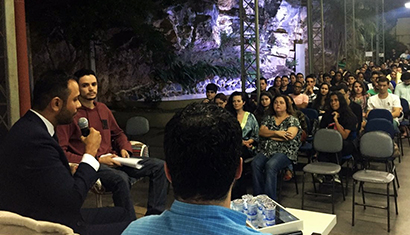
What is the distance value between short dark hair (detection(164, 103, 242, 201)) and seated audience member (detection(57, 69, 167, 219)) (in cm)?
205

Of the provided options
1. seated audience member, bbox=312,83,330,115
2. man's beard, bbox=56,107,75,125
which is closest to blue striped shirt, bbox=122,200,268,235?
man's beard, bbox=56,107,75,125

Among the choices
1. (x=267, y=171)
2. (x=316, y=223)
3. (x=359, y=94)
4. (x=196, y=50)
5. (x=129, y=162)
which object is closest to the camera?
(x=316, y=223)

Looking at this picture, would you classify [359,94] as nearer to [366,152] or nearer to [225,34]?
[366,152]

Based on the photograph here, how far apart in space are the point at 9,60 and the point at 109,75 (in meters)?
7.00

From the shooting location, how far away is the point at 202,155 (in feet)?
3.51

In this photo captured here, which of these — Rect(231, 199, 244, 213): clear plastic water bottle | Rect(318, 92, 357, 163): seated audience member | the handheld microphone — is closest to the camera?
Rect(231, 199, 244, 213): clear plastic water bottle

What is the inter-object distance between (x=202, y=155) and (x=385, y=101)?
6.12 m

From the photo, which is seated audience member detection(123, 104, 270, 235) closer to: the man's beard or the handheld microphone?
the man's beard

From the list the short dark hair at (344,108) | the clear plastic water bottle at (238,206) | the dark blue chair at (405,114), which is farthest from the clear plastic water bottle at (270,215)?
the dark blue chair at (405,114)

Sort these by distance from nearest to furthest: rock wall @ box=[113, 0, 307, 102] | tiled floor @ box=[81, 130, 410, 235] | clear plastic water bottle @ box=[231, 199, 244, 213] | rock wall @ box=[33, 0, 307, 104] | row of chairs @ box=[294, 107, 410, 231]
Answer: clear plastic water bottle @ box=[231, 199, 244, 213]
tiled floor @ box=[81, 130, 410, 235]
row of chairs @ box=[294, 107, 410, 231]
rock wall @ box=[33, 0, 307, 104]
rock wall @ box=[113, 0, 307, 102]

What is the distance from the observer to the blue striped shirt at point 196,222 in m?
0.99

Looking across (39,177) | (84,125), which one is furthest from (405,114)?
(39,177)

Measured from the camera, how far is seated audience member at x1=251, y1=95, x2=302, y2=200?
170 inches

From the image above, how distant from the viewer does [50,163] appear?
2.01 metres
